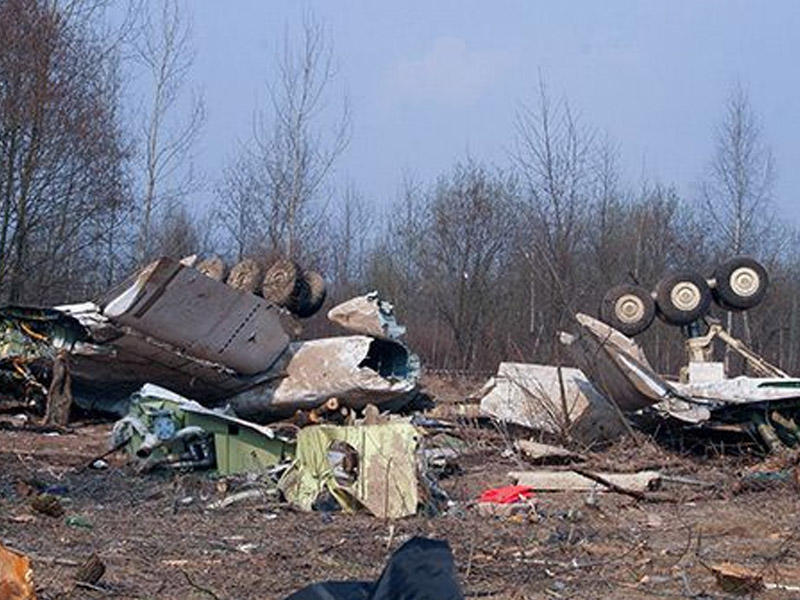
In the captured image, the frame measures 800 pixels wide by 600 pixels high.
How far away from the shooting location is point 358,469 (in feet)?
32.4

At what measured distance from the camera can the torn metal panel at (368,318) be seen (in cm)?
1736

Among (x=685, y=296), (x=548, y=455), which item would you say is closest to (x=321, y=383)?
(x=548, y=455)

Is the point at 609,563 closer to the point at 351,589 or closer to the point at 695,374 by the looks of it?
the point at 351,589

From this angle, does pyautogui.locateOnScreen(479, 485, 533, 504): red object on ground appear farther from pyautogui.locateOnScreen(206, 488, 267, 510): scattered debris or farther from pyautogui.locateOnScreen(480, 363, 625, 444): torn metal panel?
pyautogui.locateOnScreen(480, 363, 625, 444): torn metal panel

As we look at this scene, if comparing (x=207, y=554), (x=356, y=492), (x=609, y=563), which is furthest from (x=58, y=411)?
(x=609, y=563)

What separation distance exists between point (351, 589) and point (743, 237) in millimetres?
27621

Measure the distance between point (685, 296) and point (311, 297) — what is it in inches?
222

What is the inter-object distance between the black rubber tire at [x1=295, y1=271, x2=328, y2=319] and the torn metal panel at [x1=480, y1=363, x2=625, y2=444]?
131 inches

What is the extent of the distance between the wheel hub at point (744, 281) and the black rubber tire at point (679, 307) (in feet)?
1.41

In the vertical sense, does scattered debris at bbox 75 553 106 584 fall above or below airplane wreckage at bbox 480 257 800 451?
below

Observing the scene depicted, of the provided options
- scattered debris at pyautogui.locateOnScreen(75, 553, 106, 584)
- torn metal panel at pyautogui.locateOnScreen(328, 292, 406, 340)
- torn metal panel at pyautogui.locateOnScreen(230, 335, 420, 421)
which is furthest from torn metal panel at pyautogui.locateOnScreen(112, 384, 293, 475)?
torn metal panel at pyautogui.locateOnScreen(328, 292, 406, 340)

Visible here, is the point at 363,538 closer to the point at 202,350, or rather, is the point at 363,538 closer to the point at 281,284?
the point at 202,350

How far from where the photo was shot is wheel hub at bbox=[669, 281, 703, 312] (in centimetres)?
1673

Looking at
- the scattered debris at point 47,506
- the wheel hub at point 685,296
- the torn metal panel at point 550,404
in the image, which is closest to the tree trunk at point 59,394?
the torn metal panel at point 550,404
